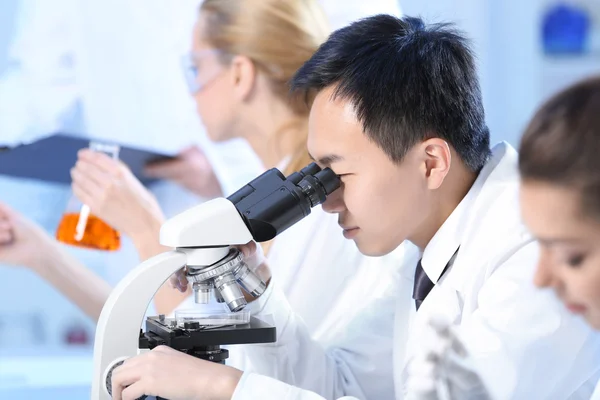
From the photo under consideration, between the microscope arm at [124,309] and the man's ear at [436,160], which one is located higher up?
the man's ear at [436,160]

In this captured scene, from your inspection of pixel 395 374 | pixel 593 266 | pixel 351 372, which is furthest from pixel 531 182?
pixel 351 372

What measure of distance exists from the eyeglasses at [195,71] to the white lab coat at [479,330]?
0.90 metres

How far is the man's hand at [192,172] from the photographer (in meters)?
2.32

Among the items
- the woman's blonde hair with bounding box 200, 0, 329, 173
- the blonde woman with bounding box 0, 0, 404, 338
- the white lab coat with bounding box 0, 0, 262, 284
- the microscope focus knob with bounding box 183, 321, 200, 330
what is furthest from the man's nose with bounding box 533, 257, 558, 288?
the white lab coat with bounding box 0, 0, 262, 284

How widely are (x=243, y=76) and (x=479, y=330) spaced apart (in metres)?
1.31

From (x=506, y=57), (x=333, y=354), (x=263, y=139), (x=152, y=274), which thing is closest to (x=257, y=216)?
(x=152, y=274)

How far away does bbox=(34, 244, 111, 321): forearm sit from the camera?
2.22 metres

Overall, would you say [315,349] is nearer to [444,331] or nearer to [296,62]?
[444,331]

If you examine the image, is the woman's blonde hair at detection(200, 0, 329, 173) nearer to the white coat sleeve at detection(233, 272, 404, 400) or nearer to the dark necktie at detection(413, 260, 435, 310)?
the white coat sleeve at detection(233, 272, 404, 400)

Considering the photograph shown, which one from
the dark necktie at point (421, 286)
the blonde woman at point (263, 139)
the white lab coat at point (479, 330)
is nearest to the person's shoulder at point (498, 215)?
the white lab coat at point (479, 330)

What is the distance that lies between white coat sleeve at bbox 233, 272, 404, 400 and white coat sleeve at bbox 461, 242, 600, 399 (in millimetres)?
476

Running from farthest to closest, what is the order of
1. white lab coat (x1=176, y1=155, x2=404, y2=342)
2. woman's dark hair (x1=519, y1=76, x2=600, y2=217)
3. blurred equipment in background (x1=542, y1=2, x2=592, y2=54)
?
blurred equipment in background (x1=542, y1=2, x2=592, y2=54) < white lab coat (x1=176, y1=155, x2=404, y2=342) < woman's dark hair (x1=519, y1=76, x2=600, y2=217)

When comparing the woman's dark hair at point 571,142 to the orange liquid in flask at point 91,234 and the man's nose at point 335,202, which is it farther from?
the orange liquid in flask at point 91,234

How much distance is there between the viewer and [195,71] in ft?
7.55
